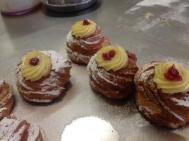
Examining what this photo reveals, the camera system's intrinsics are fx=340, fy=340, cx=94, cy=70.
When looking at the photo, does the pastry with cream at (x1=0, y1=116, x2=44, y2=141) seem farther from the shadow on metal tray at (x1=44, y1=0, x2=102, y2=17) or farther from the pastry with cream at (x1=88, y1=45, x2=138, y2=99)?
the shadow on metal tray at (x1=44, y1=0, x2=102, y2=17)

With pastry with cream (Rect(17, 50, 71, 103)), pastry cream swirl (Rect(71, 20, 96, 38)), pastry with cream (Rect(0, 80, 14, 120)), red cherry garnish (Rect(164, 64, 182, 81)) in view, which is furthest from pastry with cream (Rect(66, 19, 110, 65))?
red cherry garnish (Rect(164, 64, 182, 81))

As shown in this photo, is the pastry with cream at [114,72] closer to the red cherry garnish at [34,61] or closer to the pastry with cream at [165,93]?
the pastry with cream at [165,93]

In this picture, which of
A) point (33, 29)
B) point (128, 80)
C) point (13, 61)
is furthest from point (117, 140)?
point (33, 29)

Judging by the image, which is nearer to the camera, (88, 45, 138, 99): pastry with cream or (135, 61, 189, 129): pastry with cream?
(135, 61, 189, 129): pastry with cream

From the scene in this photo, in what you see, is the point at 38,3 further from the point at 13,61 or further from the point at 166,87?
the point at 166,87

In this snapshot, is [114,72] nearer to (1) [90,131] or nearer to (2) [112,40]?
(1) [90,131]

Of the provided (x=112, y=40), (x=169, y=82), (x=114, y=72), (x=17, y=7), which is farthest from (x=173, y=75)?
(x=17, y=7)

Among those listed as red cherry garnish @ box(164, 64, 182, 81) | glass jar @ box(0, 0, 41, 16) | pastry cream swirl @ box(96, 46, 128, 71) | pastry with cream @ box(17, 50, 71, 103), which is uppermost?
red cherry garnish @ box(164, 64, 182, 81)
